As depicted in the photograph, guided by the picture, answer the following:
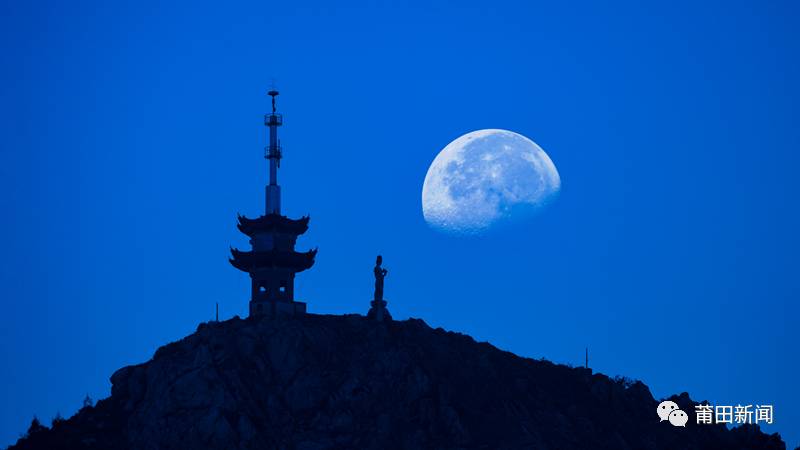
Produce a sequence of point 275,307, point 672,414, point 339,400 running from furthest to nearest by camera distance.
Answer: point 672,414 < point 275,307 < point 339,400

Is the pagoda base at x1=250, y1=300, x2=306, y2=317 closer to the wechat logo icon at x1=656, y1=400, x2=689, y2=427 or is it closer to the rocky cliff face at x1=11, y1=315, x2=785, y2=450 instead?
the rocky cliff face at x1=11, y1=315, x2=785, y2=450

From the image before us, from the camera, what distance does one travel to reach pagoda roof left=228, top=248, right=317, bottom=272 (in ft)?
520

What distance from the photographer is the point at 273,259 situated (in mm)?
158625

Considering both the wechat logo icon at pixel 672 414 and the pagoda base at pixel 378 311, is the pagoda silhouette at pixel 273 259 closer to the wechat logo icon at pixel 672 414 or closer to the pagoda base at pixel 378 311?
the pagoda base at pixel 378 311

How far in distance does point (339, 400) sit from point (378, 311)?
1099 cm

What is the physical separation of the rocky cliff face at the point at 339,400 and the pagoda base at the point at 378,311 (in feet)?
2.76

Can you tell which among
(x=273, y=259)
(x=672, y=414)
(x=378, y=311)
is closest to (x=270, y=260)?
(x=273, y=259)

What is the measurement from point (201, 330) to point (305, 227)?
1876 centimetres

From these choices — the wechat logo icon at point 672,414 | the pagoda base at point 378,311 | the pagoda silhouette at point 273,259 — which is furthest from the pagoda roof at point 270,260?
the wechat logo icon at point 672,414

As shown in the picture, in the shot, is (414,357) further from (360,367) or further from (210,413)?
(210,413)

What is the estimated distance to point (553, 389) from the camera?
153500mm

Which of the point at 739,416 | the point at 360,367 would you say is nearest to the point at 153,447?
the point at 360,367

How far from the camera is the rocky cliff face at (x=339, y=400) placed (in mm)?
138875

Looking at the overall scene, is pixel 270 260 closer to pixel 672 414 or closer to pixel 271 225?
pixel 271 225
